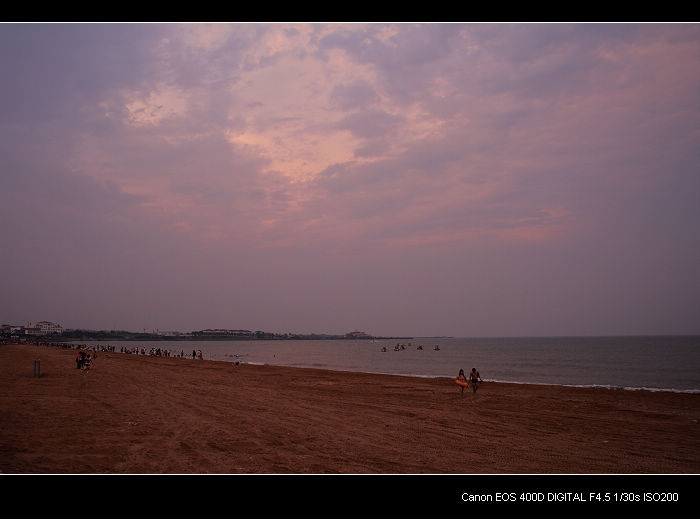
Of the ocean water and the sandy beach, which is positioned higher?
the sandy beach

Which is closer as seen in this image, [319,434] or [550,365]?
[319,434]

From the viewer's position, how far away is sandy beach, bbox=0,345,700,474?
24.7 ft

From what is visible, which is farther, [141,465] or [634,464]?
[634,464]

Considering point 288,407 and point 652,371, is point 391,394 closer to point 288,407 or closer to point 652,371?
point 288,407

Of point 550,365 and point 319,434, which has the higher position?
point 319,434

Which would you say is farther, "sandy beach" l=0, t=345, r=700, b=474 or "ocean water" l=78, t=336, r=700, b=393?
"ocean water" l=78, t=336, r=700, b=393

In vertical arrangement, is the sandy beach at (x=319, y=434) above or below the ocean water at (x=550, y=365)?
above

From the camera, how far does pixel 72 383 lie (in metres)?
18.6

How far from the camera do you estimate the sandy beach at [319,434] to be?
754cm

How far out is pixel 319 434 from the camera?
33.4 ft

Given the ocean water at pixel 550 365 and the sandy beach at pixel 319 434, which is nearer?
the sandy beach at pixel 319 434
